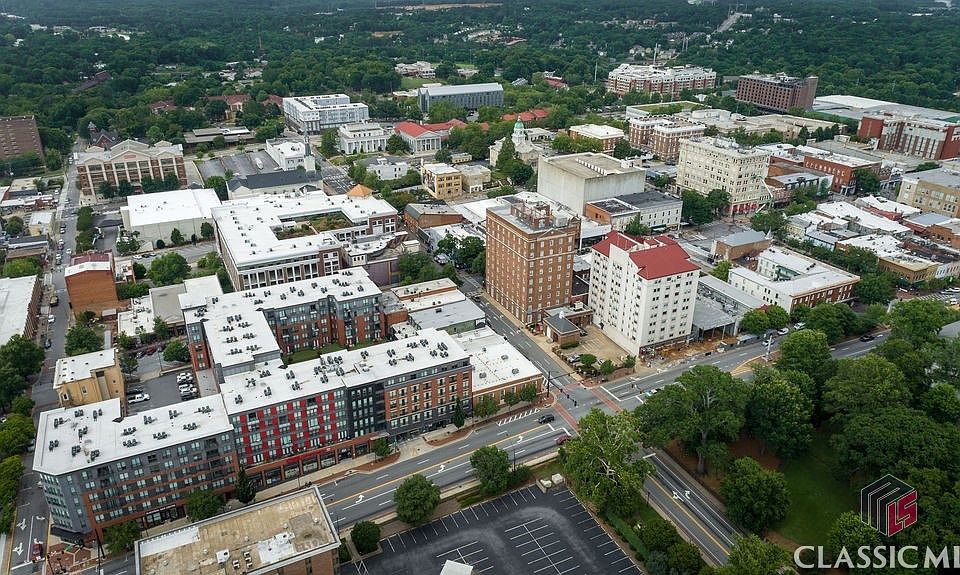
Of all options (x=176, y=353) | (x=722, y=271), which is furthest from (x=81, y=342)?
(x=722, y=271)

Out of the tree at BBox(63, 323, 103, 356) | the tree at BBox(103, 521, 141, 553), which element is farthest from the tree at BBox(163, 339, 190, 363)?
the tree at BBox(103, 521, 141, 553)

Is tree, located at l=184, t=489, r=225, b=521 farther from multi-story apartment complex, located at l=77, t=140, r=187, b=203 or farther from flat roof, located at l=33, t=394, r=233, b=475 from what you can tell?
multi-story apartment complex, located at l=77, t=140, r=187, b=203

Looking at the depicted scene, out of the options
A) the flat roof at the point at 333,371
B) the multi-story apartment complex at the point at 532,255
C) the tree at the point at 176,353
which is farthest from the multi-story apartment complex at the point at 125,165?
the flat roof at the point at 333,371

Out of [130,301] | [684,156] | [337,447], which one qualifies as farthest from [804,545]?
[684,156]

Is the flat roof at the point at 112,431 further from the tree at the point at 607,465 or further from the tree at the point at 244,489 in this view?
the tree at the point at 607,465

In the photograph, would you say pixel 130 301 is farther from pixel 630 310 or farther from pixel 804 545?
pixel 804 545

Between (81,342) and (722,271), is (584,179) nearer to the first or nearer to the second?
(722,271)
